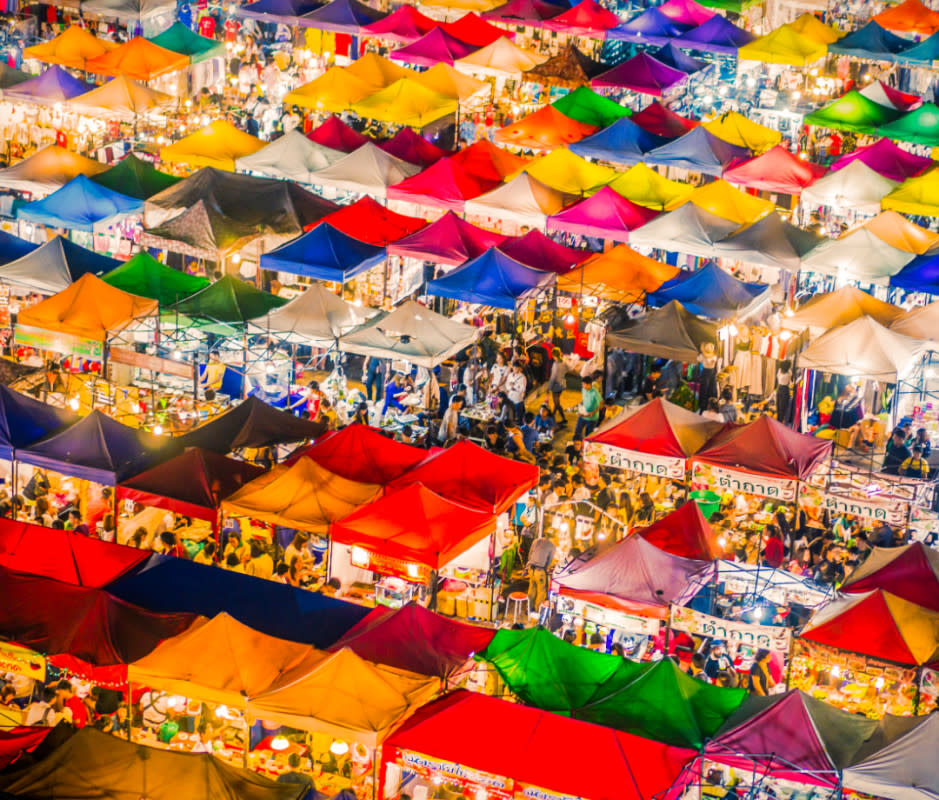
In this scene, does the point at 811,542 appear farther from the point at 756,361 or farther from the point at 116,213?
the point at 116,213

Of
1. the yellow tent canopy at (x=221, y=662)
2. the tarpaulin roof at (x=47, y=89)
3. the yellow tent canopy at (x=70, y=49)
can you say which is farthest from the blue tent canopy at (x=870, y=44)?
the yellow tent canopy at (x=221, y=662)

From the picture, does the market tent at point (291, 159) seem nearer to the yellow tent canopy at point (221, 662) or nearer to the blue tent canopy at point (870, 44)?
the blue tent canopy at point (870, 44)

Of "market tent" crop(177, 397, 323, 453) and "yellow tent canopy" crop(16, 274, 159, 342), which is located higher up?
"yellow tent canopy" crop(16, 274, 159, 342)

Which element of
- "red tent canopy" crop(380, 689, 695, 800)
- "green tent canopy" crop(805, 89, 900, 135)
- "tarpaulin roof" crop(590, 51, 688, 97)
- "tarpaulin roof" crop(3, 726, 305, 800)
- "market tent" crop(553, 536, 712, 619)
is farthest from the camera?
"tarpaulin roof" crop(590, 51, 688, 97)

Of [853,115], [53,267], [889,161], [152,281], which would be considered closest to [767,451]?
[152,281]

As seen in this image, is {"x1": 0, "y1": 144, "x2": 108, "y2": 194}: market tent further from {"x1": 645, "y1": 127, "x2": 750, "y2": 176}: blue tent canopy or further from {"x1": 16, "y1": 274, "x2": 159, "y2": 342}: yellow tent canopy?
{"x1": 645, "y1": 127, "x2": 750, "y2": 176}: blue tent canopy

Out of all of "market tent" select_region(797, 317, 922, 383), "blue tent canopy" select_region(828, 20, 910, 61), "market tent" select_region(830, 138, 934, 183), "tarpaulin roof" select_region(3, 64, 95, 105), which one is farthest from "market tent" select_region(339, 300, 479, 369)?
"blue tent canopy" select_region(828, 20, 910, 61)
